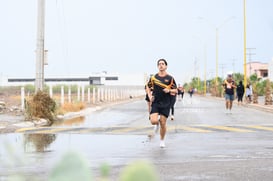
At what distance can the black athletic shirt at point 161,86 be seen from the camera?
11.5 meters

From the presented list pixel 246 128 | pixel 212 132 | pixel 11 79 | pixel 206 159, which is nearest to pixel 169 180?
pixel 206 159

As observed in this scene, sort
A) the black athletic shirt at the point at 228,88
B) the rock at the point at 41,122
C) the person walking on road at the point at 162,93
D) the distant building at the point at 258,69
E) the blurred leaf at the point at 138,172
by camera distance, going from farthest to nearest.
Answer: the distant building at the point at 258,69 < the black athletic shirt at the point at 228,88 < the rock at the point at 41,122 < the person walking on road at the point at 162,93 < the blurred leaf at the point at 138,172

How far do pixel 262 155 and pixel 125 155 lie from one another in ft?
7.72

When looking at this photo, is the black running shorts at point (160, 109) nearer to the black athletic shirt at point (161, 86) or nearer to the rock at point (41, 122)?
the black athletic shirt at point (161, 86)

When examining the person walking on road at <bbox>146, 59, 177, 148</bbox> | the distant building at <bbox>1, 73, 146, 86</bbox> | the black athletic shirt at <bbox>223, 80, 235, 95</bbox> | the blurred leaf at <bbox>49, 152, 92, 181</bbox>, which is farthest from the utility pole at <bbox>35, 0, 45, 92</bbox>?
the distant building at <bbox>1, 73, 146, 86</bbox>

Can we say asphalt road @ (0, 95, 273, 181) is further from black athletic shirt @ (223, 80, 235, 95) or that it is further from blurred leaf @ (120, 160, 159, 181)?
black athletic shirt @ (223, 80, 235, 95)

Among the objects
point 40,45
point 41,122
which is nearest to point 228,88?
point 40,45

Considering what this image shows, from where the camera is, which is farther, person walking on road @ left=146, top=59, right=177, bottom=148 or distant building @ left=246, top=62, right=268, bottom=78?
distant building @ left=246, top=62, right=268, bottom=78

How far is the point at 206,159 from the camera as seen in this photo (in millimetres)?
9539

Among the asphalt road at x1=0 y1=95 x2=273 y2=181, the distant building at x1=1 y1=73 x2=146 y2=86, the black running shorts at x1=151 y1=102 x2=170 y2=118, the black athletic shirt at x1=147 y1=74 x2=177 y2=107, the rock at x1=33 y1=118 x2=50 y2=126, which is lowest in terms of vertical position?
the asphalt road at x1=0 y1=95 x2=273 y2=181

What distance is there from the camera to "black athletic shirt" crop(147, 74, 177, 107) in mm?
11539

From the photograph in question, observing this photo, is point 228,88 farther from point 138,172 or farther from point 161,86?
point 138,172

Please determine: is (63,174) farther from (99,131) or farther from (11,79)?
(11,79)

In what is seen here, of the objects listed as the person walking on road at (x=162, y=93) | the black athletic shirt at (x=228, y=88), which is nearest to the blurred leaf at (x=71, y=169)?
the person walking on road at (x=162, y=93)
